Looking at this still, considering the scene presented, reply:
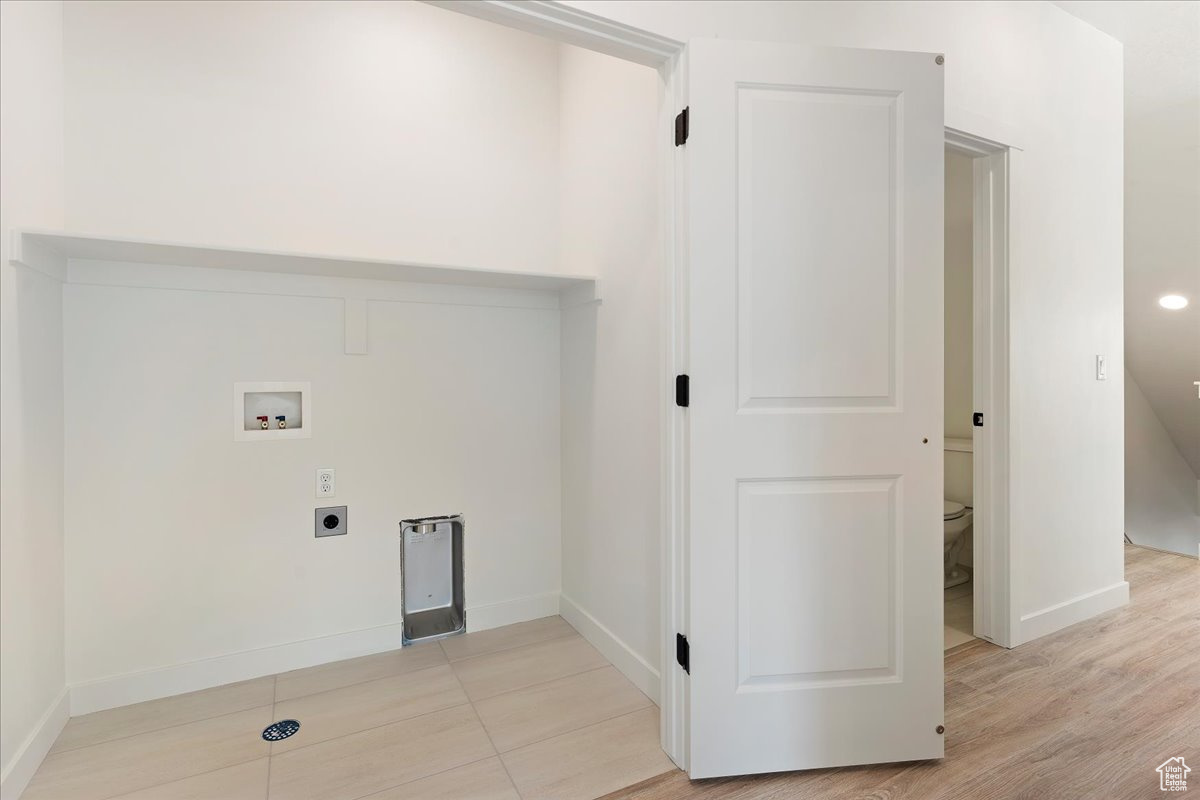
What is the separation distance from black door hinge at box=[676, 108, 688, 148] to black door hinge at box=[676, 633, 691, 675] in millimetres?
1397

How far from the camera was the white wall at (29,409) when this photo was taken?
1.48m

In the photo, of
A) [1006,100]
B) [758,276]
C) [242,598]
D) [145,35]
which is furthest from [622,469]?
[145,35]

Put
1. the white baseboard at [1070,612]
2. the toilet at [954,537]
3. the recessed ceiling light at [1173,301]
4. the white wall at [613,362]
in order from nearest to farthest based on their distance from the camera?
the white wall at [613,362], the white baseboard at [1070,612], the toilet at [954,537], the recessed ceiling light at [1173,301]

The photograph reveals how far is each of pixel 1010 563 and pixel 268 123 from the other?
3.40 metres

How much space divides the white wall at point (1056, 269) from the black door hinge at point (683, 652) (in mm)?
1597

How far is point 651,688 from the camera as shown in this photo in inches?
78.8

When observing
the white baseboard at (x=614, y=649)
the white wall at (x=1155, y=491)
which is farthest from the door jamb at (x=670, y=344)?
the white wall at (x=1155, y=491)

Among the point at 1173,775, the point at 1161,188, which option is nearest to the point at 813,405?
the point at 1173,775

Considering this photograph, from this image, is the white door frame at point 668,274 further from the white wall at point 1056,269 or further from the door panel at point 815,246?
the white wall at point 1056,269

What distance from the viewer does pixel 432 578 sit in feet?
8.39

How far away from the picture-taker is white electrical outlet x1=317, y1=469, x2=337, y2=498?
227 centimetres

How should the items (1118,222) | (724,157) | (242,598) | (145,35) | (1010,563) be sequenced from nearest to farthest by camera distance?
(724,157) < (145,35) < (242,598) < (1010,563) < (1118,222)

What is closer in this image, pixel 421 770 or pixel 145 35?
pixel 421 770

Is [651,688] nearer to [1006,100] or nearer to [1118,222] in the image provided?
[1006,100]
